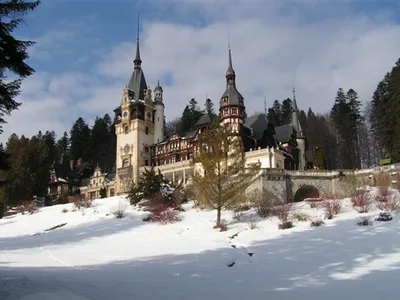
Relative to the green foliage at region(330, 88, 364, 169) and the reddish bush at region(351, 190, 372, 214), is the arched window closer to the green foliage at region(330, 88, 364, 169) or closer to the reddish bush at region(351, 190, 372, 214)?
A: the green foliage at region(330, 88, 364, 169)

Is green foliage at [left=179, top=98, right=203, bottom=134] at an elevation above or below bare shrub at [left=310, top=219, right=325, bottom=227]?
above

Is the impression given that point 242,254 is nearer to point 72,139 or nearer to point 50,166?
point 50,166

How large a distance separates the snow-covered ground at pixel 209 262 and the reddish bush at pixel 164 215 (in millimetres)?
710

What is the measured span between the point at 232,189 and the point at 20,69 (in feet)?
58.1

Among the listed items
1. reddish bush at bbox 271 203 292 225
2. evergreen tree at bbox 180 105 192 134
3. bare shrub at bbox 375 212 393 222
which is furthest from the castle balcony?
bare shrub at bbox 375 212 393 222

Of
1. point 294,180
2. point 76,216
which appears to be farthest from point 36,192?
point 294,180

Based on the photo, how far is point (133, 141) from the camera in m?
60.5

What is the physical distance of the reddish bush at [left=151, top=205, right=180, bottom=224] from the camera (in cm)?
2886

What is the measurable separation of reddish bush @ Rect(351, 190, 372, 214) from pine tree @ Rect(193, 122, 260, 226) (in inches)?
262

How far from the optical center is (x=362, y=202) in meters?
26.2

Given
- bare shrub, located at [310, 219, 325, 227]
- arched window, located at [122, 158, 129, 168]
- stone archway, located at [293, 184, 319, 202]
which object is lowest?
bare shrub, located at [310, 219, 325, 227]

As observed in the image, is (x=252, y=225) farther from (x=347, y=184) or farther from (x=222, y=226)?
(x=347, y=184)

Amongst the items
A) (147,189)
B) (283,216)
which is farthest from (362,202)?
(147,189)

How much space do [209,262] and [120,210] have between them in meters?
21.1
